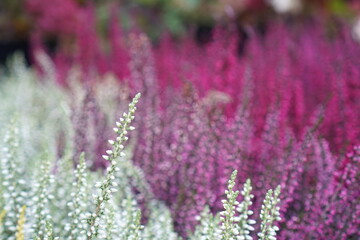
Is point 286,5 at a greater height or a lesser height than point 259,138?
greater

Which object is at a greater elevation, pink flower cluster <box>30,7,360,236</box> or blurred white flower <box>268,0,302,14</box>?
blurred white flower <box>268,0,302,14</box>

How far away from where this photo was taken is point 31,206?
2113 millimetres

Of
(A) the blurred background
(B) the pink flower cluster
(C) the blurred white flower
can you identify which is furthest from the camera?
(C) the blurred white flower

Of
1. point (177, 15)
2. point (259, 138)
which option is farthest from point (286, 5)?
point (259, 138)

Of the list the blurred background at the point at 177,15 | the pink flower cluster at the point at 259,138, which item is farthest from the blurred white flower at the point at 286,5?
the pink flower cluster at the point at 259,138

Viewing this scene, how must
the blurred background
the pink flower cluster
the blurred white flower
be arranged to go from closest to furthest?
the pink flower cluster
the blurred background
the blurred white flower

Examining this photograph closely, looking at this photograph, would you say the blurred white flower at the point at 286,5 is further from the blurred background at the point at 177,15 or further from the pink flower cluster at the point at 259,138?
the pink flower cluster at the point at 259,138

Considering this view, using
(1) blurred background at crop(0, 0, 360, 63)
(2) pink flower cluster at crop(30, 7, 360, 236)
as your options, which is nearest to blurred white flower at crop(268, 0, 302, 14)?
(1) blurred background at crop(0, 0, 360, 63)

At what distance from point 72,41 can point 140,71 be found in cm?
288

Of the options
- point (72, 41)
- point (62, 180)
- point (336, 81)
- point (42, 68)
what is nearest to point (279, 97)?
point (336, 81)

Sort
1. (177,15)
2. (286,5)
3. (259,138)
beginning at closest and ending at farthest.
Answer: (259,138)
(286,5)
(177,15)

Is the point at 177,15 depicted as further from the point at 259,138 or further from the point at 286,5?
the point at 259,138

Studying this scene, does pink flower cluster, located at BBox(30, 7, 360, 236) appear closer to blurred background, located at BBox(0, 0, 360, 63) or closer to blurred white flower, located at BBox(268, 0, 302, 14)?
blurred background, located at BBox(0, 0, 360, 63)

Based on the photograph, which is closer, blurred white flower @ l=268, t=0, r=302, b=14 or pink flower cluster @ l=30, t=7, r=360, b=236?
pink flower cluster @ l=30, t=7, r=360, b=236
